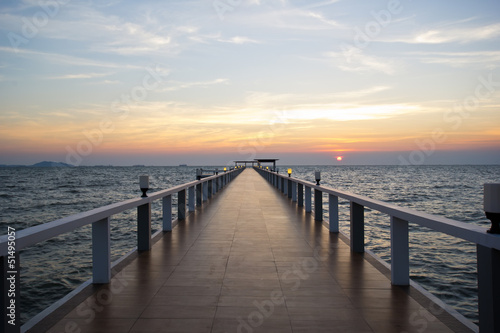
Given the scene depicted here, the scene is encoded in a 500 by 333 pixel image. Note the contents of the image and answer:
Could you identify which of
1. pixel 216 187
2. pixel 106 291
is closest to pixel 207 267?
pixel 106 291

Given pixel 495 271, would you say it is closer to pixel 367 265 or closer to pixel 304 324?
pixel 304 324

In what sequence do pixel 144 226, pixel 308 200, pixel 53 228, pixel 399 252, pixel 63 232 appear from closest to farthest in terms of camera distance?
1. pixel 53 228
2. pixel 63 232
3. pixel 399 252
4. pixel 144 226
5. pixel 308 200

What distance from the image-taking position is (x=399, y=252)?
455 cm

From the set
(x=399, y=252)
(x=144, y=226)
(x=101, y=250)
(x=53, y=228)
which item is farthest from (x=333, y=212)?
(x=53, y=228)

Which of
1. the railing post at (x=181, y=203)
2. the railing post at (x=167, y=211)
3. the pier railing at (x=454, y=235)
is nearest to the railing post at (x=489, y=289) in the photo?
the pier railing at (x=454, y=235)

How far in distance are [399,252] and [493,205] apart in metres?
1.84

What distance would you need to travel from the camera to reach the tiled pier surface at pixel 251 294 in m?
3.52

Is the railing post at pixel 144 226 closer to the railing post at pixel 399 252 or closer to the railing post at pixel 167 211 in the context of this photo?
the railing post at pixel 167 211

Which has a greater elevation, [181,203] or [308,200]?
[181,203]

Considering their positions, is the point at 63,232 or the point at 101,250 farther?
the point at 101,250

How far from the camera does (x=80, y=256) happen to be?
11922 millimetres

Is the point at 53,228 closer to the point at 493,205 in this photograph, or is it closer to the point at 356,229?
the point at 493,205

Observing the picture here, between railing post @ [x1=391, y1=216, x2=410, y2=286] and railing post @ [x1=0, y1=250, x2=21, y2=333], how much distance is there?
3870mm

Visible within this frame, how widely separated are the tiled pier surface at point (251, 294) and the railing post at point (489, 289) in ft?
2.21
